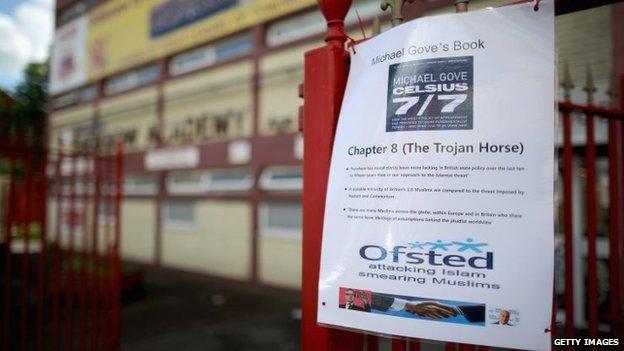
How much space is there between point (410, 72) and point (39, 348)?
3376 millimetres

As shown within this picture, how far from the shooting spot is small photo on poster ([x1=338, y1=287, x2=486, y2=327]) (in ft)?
4.77

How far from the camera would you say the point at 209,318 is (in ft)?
21.0

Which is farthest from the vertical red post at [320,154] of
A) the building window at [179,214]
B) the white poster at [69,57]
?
the white poster at [69,57]

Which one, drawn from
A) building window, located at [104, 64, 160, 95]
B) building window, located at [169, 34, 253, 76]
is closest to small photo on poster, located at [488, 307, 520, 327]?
building window, located at [169, 34, 253, 76]

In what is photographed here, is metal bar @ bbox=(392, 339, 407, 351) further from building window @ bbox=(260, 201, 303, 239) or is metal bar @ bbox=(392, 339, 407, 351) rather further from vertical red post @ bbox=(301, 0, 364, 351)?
building window @ bbox=(260, 201, 303, 239)

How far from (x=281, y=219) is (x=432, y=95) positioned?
655 cm

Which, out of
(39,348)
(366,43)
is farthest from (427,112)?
(39,348)

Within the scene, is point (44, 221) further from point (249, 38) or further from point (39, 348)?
point (249, 38)

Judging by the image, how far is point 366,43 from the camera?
176 centimetres

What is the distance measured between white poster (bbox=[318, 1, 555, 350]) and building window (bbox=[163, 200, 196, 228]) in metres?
8.46

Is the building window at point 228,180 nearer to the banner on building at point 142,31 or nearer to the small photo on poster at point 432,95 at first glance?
the banner on building at point 142,31

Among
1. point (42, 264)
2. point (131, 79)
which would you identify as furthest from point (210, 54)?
point (42, 264)

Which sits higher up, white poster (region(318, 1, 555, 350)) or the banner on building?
the banner on building

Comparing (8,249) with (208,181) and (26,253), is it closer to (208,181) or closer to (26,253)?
(26,253)
